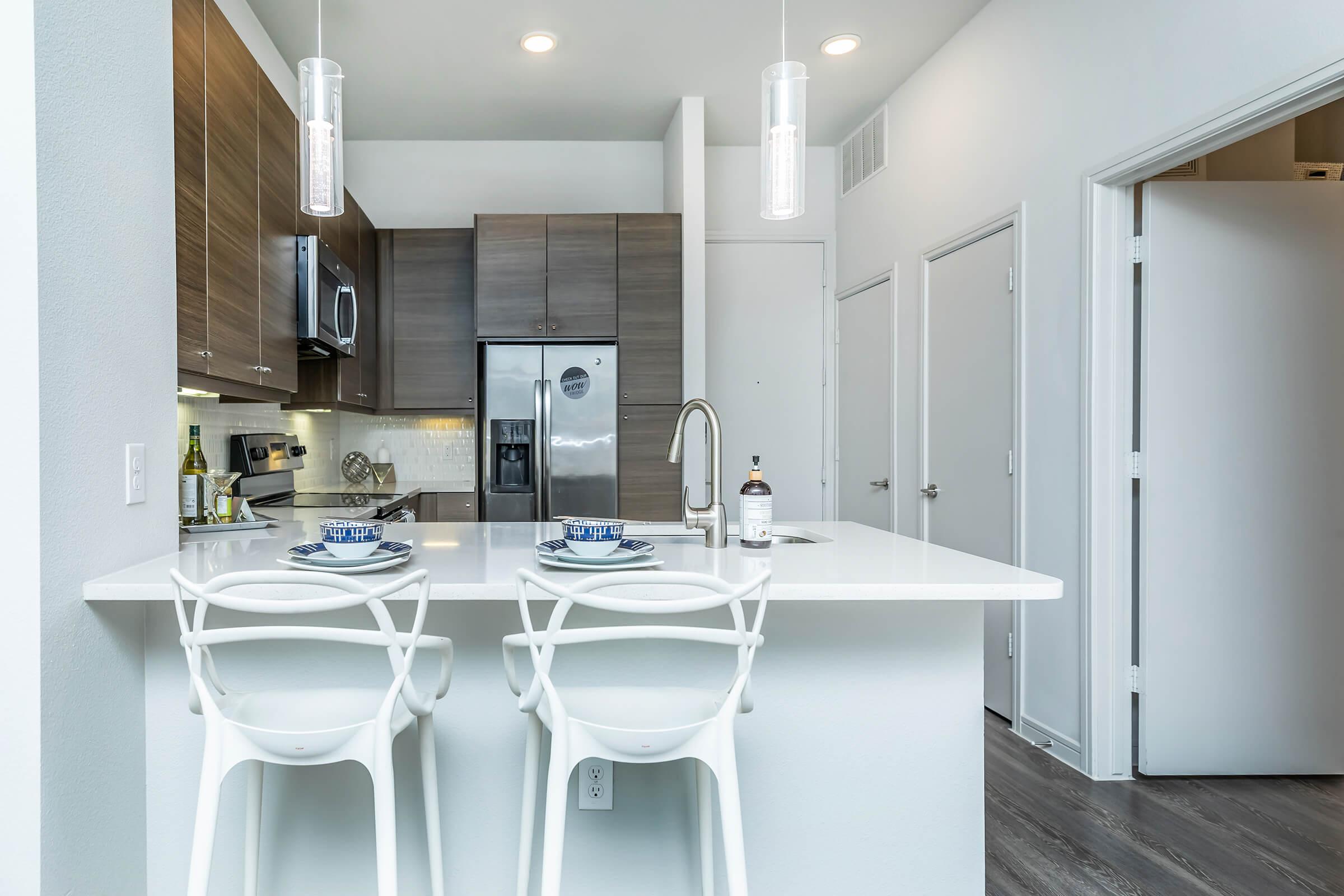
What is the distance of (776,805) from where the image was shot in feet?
5.65

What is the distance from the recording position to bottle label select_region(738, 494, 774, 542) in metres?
1.90

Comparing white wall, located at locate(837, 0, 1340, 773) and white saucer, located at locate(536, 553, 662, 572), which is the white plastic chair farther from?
white wall, located at locate(837, 0, 1340, 773)

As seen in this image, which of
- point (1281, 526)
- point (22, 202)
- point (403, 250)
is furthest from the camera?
point (403, 250)

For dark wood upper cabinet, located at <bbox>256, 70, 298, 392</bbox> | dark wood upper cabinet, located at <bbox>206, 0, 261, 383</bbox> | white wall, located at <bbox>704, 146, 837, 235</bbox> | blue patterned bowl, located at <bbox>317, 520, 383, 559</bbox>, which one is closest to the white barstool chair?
blue patterned bowl, located at <bbox>317, 520, 383, 559</bbox>

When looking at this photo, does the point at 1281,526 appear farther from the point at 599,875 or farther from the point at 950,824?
the point at 599,875

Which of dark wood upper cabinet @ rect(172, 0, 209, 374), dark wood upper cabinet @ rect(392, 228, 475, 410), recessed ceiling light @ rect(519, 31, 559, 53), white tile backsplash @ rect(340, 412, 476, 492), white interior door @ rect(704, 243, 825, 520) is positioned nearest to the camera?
dark wood upper cabinet @ rect(172, 0, 209, 374)

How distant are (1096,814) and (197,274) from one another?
9.55ft

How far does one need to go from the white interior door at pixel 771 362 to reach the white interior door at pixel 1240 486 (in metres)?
2.43

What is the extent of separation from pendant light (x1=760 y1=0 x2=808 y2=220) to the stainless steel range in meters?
2.13

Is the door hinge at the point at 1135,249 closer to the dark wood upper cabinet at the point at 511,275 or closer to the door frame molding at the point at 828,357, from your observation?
the door frame molding at the point at 828,357

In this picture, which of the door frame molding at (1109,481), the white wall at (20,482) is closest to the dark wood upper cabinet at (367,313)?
the white wall at (20,482)

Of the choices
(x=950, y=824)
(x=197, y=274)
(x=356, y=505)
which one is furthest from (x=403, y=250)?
(x=950, y=824)

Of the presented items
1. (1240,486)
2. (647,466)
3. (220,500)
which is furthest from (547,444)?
(1240,486)

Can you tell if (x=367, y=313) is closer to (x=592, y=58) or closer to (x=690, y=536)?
(x=592, y=58)
